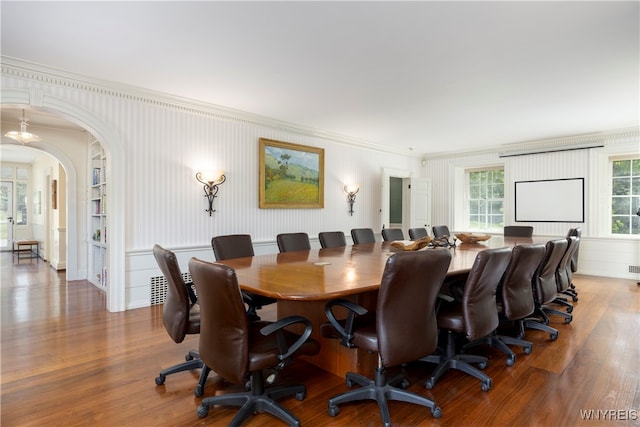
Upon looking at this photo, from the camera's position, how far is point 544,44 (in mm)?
2834

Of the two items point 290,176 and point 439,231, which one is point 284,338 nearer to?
point 290,176

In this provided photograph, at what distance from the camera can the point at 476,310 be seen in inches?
86.4

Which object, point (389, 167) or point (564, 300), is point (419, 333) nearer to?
point (564, 300)

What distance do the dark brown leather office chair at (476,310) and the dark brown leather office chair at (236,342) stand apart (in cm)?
96

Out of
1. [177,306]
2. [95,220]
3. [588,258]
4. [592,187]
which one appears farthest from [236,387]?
[592,187]

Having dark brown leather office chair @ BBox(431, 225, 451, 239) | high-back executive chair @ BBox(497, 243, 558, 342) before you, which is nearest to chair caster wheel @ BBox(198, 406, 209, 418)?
high-back executive chair @ BBox(497, 243, 558, 342)

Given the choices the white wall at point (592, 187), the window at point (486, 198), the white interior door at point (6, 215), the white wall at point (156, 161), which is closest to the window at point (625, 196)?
the white wall at point (592, 187)

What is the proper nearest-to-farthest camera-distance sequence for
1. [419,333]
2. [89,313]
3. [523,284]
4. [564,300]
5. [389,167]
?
1. [419,333]
2. [523,284]
3. [89,313]
4. [564,300]
5. [389,167]

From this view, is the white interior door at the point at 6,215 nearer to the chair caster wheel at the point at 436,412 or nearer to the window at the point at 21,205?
the window at the point at 21,205

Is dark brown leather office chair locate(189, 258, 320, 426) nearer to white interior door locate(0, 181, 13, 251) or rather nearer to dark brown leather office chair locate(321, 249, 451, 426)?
dark brown leather office chair locate(321, 249, 451, 426)

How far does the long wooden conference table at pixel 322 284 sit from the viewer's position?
185 cm

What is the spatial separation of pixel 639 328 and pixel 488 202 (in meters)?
4.52

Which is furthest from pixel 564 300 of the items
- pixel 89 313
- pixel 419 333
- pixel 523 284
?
pixel 89 313

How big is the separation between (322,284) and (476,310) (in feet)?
3.34
